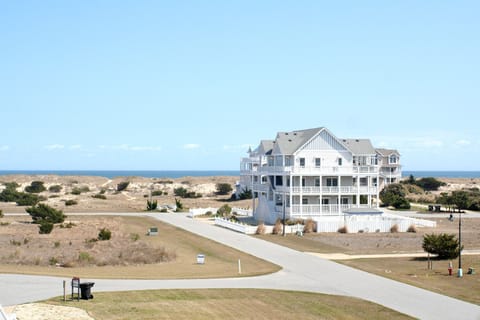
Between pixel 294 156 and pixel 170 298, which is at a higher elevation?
pixel 294 156

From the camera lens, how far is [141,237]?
52406 millimetres

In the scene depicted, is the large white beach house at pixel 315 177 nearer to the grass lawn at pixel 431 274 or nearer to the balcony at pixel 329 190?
the balcony at pixel 329 190

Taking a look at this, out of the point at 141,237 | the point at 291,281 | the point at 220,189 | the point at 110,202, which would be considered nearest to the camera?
the point at 291,281

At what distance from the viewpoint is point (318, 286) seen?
30125 mm

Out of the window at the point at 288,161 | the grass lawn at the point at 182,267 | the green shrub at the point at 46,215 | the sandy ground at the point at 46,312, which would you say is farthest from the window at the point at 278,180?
the sandy ground at the point at 46,312

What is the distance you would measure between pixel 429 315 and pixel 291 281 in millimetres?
8429

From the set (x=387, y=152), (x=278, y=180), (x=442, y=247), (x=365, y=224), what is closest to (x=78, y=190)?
(x=387, y=152)

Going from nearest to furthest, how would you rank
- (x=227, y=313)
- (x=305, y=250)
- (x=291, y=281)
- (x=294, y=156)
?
(x=227, y=313) < (x=291, y=281) < (x=305, y=250) < (x=294, y=156)

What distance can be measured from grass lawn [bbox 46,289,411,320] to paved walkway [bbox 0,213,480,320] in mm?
1282

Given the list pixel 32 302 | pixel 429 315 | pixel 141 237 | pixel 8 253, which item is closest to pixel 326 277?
pixel 429 315

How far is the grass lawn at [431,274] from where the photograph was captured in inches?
1175

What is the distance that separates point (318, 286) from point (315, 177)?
36.1 m

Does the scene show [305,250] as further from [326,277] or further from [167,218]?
[167,218]

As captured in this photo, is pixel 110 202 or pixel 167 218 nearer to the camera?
pixel 167 218
